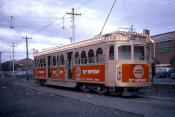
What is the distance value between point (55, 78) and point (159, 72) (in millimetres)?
25712

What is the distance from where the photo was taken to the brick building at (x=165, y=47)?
243 feet

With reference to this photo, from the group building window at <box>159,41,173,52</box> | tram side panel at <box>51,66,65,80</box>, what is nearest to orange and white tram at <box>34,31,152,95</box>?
tram side panel at <box>51,66,65,80</box>

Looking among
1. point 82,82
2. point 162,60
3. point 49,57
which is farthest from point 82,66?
point 162,60

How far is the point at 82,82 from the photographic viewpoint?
23.7 meters

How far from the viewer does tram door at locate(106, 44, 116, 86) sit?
19.7 m

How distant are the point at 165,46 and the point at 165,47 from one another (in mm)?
232

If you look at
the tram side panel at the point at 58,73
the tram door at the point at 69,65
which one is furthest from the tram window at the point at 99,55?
the tram side panel at the point at 58,73

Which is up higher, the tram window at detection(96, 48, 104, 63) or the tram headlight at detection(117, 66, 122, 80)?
the tram window at detection(96, 48, 104, 63)

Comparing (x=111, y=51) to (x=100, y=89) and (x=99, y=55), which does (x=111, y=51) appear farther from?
(x=100, y=89)

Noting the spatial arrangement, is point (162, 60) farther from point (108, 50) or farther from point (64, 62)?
point (108, 50)

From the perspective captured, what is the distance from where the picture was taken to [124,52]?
19938 mm

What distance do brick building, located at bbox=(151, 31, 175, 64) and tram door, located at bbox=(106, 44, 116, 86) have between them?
55183 mm

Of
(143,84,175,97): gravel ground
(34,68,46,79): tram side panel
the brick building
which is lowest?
(143,84,175,97): gravel ground

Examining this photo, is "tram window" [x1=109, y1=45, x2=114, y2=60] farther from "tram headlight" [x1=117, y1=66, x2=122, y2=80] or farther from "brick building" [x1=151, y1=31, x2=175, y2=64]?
"brick building" [x1=151, y1=31, x2=175, y2=64]
